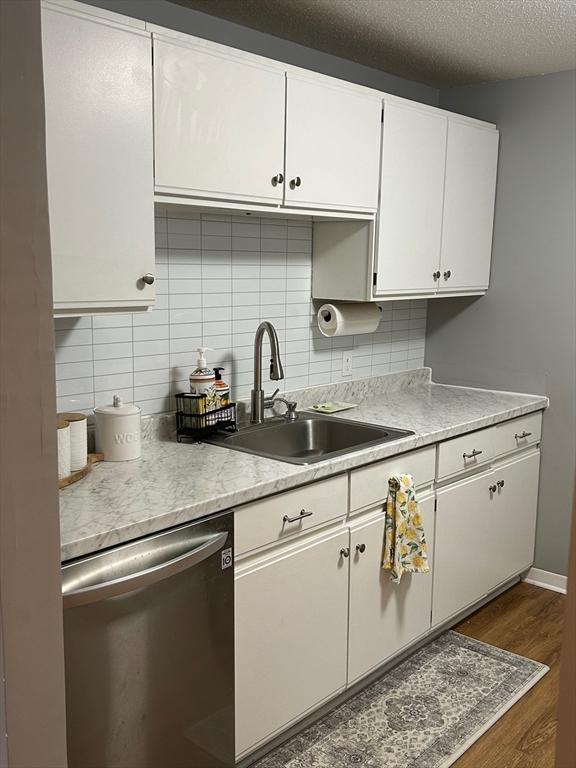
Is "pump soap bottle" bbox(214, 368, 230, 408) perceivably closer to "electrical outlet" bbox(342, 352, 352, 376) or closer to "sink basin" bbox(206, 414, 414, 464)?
"sink basin" bbox(206, 414, 414, 464)

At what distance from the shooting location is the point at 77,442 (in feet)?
6.89

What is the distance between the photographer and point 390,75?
11.3 feet

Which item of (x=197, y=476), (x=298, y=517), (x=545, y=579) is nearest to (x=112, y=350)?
(x=197, y=476)

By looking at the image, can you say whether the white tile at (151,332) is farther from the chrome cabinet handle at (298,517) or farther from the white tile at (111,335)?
the chrome cabinet handle at (298,517)

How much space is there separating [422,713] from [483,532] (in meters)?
0.89

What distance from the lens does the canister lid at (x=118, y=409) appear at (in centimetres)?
225

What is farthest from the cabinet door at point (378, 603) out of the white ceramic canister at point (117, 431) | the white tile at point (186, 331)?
the white tile at point (186, 331)

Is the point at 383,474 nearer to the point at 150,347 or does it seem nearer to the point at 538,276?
the point at 150,347

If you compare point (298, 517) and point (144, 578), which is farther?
point (298, 517)

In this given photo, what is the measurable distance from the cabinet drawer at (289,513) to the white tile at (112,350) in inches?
28.7

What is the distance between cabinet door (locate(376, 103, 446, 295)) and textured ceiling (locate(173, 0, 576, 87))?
10.6 inches

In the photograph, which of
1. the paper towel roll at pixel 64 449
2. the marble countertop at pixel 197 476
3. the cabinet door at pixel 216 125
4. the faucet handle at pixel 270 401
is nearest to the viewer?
the marble countertop at pixel 197 476

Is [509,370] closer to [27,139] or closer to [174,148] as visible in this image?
[174,148]

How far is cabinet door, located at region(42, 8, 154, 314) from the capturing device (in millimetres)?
1829
